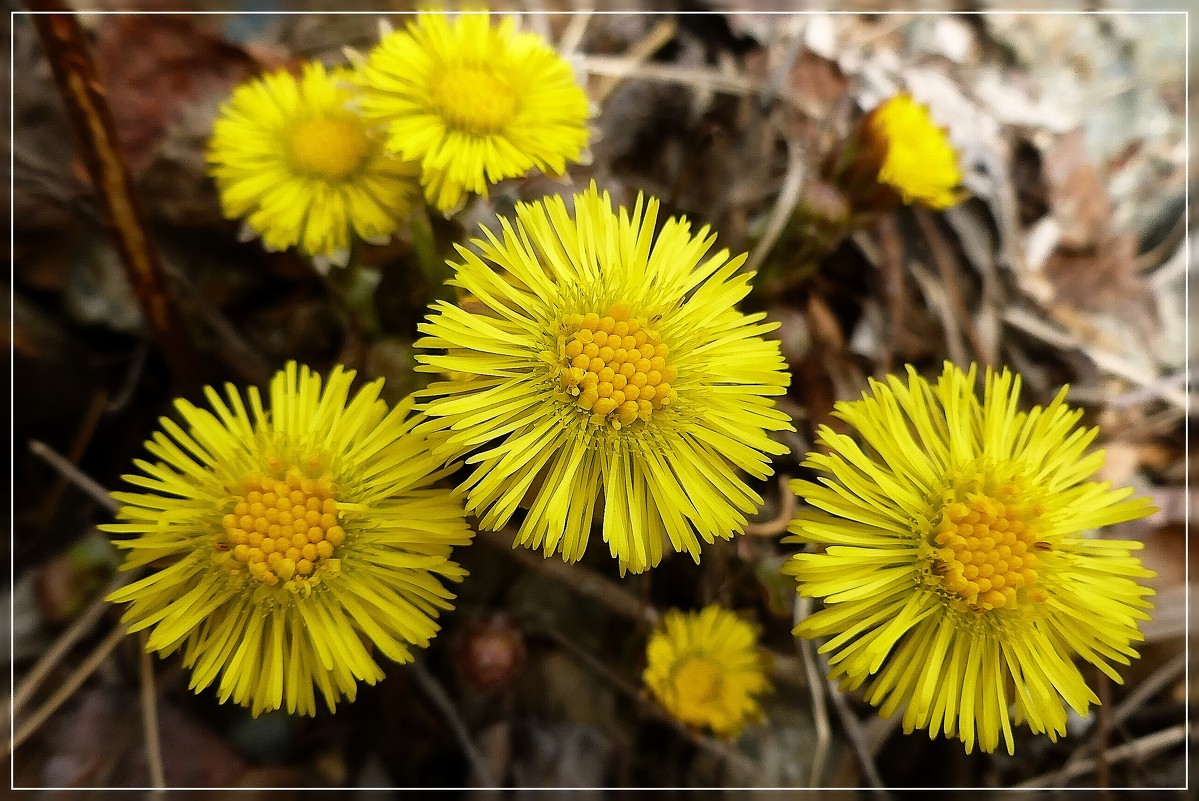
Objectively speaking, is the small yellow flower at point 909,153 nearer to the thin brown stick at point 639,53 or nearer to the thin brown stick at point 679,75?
the thin brown stick at point 679,75

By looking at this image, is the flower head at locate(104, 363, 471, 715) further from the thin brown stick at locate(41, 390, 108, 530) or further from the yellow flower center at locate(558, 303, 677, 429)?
the thin brown stick at locate(41, 390, 108, 530)

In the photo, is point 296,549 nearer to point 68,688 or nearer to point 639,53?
point 68,688

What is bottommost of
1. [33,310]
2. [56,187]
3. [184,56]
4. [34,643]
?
[34,643]

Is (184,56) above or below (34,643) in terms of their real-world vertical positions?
above

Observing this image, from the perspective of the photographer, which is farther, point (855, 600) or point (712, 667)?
point (712, 667)

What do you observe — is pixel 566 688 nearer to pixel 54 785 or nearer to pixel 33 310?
pixel 54 785

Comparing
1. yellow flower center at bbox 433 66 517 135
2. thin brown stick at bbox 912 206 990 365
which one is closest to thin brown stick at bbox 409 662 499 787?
yellow flower center at bbox 433 66 517 135

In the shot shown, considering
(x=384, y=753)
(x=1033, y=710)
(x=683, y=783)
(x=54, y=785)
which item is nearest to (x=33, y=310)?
(x=54, y=785)
